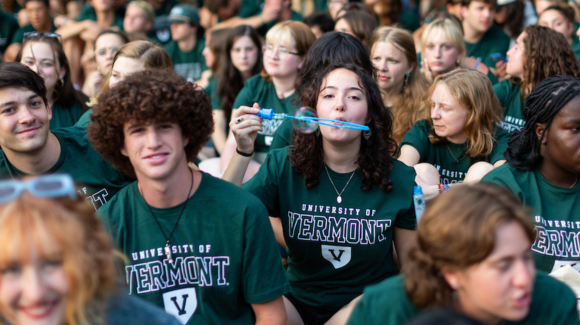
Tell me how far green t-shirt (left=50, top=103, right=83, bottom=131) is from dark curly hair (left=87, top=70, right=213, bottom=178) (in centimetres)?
191

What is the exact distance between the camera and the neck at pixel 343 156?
8.57 ft

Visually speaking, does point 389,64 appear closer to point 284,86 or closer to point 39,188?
point 284,86

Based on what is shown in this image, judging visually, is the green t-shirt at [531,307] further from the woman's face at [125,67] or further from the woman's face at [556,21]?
the woman's face at [556,21]

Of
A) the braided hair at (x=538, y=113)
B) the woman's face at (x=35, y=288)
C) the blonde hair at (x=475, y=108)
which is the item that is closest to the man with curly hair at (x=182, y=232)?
the woman's face at (x=35, y=288)

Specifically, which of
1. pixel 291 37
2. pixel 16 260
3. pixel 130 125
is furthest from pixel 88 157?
pixel 291 37

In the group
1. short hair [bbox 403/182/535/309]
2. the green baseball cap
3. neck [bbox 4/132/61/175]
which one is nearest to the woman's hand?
neck [bbox 4/132/61/175]

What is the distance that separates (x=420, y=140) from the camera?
11.1 feet

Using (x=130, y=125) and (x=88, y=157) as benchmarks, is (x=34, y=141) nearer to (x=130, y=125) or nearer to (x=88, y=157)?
(x=88, y=157)

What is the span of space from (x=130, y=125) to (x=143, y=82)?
16 cm

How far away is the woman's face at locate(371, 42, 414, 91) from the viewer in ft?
13.2

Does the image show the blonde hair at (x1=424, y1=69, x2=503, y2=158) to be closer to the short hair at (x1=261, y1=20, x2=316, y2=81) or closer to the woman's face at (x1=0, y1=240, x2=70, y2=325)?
the short hair at (x1=261, y1=20, x2=316, y2=81)

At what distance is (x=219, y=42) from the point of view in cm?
530

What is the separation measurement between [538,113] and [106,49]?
3.41 m

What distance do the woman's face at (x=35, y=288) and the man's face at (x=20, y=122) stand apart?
4.72 feet
